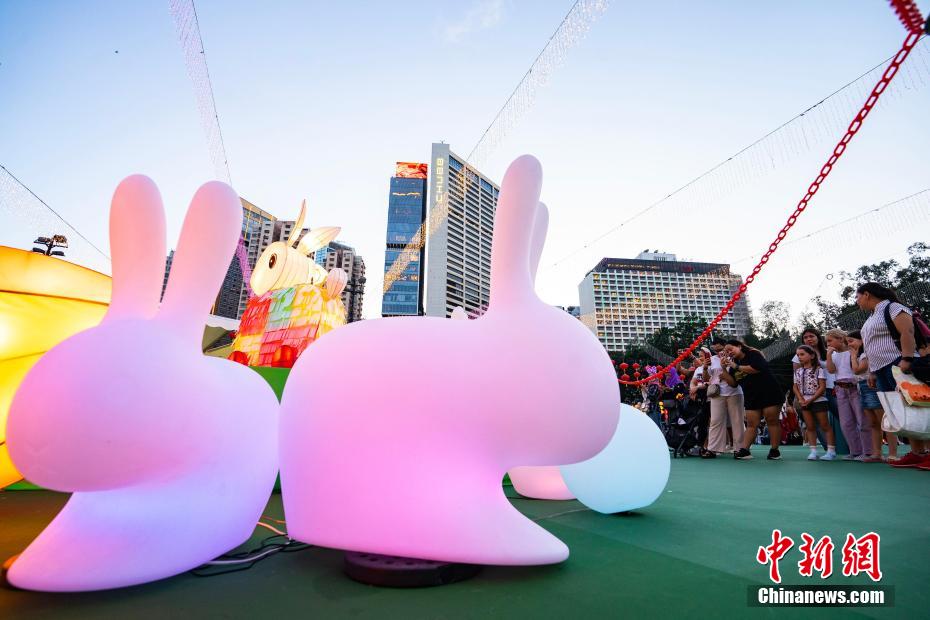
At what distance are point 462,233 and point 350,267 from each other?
38919 millimetres

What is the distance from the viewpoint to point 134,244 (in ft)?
5.45

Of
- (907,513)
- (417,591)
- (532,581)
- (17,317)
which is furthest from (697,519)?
(17,317)

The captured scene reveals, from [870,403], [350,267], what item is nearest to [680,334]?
[870,403]

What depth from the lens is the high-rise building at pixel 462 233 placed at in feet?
34.2

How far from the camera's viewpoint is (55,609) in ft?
3.91

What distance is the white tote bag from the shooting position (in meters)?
3.44

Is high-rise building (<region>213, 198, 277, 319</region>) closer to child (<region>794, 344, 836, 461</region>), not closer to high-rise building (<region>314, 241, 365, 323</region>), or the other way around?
high-rise building (<region>314, 241, 365, 323</region>)

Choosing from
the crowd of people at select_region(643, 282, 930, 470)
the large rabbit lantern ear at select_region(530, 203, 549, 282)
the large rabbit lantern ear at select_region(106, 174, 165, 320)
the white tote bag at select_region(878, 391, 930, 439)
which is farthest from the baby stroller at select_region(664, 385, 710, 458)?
the large rabbit lantern ear at select_region(106, 174, 165, 320)

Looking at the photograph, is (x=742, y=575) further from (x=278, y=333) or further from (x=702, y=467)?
(x=278, y=333)

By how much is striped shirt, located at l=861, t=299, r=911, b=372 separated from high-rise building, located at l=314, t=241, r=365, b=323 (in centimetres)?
4058

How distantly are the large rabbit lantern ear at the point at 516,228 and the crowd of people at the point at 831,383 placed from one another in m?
3.92

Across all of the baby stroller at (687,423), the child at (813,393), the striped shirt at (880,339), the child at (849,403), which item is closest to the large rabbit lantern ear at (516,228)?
the striped shirt at (880,339)

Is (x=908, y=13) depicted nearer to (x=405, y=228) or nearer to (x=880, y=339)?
(x=880, y=339)

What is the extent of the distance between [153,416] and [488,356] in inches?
42.1
